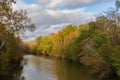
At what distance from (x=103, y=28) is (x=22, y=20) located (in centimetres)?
2313

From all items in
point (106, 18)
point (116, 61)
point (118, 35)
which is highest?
point (106, 18)

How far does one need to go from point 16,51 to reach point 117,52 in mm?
24105

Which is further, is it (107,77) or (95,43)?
(95,43)

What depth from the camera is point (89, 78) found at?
120 ft

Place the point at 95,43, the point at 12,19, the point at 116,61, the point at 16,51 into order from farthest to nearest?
the point at 16,51 < the point at 95,43 < the point at 116,61 < the point at 12,19

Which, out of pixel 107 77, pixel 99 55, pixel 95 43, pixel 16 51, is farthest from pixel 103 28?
pixel 16 51

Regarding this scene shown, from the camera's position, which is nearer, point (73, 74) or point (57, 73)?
point (73, 74)

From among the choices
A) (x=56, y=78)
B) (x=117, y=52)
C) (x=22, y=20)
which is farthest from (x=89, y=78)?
(x=22, y=20)

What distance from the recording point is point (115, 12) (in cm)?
3928

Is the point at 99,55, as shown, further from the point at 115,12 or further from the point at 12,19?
the point at 12,19

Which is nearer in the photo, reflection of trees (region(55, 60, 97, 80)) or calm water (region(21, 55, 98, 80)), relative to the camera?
reflection of trees (region(55, 60, 97, 80))

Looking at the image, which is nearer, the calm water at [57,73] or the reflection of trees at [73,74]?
the reflection of trees at [73,74]

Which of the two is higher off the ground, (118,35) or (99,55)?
(118,35)

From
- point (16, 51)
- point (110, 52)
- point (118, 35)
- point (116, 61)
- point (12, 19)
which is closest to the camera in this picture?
point (12, 19)
